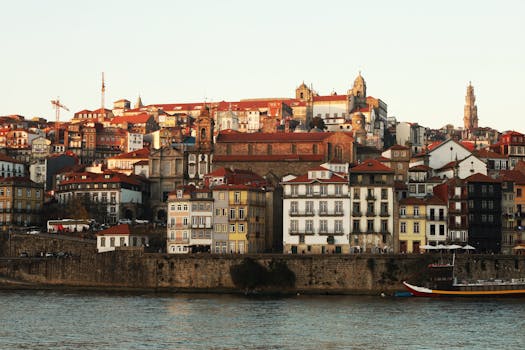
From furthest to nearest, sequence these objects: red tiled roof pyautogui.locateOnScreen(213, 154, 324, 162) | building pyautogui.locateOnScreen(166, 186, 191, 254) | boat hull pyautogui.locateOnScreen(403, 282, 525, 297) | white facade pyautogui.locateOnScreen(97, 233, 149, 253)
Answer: red tiled roof pyautogui.locateOnScreen(213, 154, 324, 162) < white facade pyautogui.locateOnScreen(97, 233, 149, 253) < building pyautogui.locateOnScreen(166, 186, 191, 254) < boat hull pyautogui.locateOnScreen(403, 282, 525, 297)

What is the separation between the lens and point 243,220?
10619 cm

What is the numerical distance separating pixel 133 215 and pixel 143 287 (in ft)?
109

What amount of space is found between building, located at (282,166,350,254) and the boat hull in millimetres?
10069

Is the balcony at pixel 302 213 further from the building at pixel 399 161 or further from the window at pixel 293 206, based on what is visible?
the building at pixel 399 161

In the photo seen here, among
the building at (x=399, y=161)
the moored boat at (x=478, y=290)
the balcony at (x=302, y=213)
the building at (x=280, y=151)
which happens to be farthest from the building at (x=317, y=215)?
the building at (x=280, y=151)

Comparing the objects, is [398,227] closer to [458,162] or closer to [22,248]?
[458,162]

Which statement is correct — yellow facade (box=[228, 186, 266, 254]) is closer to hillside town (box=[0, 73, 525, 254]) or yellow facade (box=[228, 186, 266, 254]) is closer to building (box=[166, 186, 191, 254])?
hillside town (box=[0, 73, 525, 254])

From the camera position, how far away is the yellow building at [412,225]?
4080 inches

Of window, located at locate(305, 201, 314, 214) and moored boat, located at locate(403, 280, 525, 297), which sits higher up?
window, located at locate(305, 201, 314, 214)

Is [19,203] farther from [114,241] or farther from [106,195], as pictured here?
[114,241]

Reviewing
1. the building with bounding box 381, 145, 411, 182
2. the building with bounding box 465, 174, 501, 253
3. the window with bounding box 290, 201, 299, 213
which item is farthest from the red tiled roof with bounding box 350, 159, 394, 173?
the building with bounding box 381, 145, 411, 182

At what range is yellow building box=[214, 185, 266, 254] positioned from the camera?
347 ft

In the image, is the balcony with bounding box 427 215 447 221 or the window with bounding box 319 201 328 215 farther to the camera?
the balcony with bounding box 427 215 447 221

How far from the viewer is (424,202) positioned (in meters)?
104
